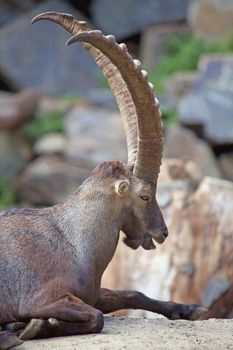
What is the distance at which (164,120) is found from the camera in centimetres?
1912

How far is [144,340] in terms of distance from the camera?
6152mm

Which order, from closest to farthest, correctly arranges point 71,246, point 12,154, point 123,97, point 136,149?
point 71,246 → point 136,149 → point 123,97 → point 12,154

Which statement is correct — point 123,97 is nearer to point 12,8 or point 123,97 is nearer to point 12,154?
point 12,154

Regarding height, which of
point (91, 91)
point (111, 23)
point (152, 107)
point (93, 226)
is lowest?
point (93, 226)

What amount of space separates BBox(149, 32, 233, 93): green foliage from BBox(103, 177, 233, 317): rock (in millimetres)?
9337

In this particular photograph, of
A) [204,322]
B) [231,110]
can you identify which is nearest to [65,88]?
[231,110]

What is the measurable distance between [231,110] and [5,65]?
6.17 metres

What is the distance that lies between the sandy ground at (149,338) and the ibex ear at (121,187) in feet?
2.60

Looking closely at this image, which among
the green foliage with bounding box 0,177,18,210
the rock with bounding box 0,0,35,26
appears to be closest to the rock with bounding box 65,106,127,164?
the green foliage with bounding box 0,177,18,210

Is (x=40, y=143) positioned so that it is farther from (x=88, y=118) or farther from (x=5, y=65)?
(x=5, y=65)

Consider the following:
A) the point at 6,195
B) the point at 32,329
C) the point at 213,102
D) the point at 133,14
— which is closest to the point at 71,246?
the point at 32,329

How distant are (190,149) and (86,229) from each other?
1133cm

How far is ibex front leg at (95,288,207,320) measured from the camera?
292 inches

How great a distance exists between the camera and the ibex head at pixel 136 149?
265 inches
